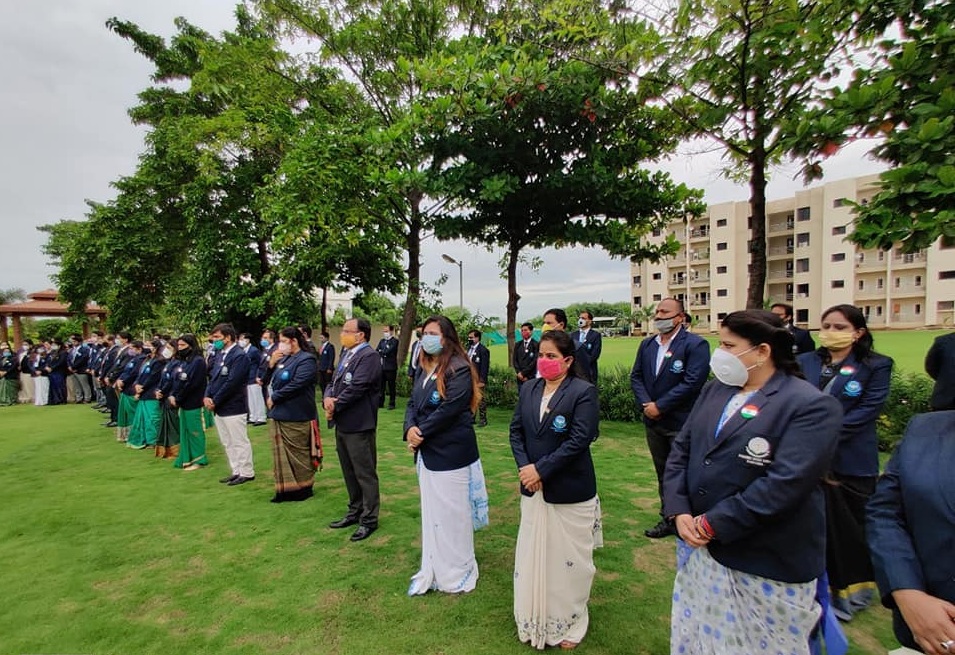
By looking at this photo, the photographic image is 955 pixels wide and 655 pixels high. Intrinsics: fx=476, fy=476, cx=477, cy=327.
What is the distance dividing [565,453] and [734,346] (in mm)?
1076

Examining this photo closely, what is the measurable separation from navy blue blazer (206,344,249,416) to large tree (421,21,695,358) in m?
4.47

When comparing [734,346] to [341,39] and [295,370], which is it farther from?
[341,39]

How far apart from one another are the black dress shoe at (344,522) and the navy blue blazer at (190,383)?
11.1 feet

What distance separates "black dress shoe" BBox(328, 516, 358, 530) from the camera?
470 centimetres

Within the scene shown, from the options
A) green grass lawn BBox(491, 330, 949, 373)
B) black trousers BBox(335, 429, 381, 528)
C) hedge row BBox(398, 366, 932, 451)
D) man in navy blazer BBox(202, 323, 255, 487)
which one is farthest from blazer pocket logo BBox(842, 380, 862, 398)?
green grass lawn BBox(491, 330, 949, 373)

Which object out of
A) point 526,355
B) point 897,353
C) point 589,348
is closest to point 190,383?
point 526,355

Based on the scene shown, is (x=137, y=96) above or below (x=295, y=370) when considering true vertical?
above

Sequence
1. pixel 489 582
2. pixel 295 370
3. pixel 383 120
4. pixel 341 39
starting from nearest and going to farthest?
pixel 489 582, pixel 295 370, pixel 341 39, pixel 383 120

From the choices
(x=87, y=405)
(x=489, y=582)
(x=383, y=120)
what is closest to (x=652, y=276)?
(x=383, y=120)

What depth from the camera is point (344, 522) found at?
4.71m

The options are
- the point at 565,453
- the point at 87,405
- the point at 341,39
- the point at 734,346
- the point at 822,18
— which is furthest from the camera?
the point at 87,405

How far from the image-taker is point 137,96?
16.8m

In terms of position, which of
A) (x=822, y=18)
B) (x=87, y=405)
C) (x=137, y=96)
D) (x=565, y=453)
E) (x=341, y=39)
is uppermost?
(x=137, y=96)

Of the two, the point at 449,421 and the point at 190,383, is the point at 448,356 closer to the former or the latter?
the point at 449,421
